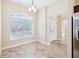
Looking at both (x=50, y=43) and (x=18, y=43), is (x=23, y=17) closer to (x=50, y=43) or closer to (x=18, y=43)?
(x=18, y=43)

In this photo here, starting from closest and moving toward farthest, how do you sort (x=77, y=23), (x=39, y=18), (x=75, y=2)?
1. (x=77, y=23)
2. (x=75, y=2)
3. (x=39, y=18)

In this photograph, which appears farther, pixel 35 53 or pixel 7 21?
pixel 7 21

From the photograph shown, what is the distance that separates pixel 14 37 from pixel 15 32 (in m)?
0.42

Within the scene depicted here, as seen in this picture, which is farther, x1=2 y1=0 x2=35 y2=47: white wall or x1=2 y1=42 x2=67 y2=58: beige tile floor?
x1=2 y1=0 x2=35 y2=47: white wall

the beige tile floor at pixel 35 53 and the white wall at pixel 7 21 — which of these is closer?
the beige tile floor at pixel 35 53

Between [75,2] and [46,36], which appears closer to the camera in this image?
[75,2]

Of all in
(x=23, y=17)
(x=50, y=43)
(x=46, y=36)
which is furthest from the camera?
(x=23, y=17)

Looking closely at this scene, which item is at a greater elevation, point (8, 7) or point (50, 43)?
point (8, 7)

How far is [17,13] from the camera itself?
7.55 metres

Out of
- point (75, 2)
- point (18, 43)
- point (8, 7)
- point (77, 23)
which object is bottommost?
point (18, 43)

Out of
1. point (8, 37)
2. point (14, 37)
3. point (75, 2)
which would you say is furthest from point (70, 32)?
point (14, 37)

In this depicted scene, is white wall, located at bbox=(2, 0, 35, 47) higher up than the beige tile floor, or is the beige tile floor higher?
white wall, located at bbox=(2, 0, 35, 47)

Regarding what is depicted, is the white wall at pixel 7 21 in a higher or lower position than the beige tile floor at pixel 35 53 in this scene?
higher

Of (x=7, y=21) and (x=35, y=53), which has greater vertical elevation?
(x=7, y=21)
